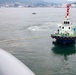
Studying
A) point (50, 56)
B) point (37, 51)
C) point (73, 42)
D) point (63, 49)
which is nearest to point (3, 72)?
point (50, 56)

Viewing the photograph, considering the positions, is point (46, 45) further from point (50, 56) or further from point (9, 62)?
point (9, 62)

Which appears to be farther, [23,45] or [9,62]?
[23,45]

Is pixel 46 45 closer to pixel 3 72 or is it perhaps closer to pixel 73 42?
pixel 73 42

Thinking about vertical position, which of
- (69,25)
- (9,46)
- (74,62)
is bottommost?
(74,62)

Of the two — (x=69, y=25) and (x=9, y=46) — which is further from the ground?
(x=69, y=25)

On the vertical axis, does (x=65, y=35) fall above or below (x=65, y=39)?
above

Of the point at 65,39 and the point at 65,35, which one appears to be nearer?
the point at 65,39

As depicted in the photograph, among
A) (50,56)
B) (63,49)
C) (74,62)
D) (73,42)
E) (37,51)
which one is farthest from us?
→ (73,42)

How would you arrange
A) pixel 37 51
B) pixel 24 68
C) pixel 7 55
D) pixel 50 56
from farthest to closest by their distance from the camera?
pixel 37 51
pixel 50 56
pixel 7 55
pixel 24 68

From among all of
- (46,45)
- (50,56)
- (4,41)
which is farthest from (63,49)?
(4,41)
